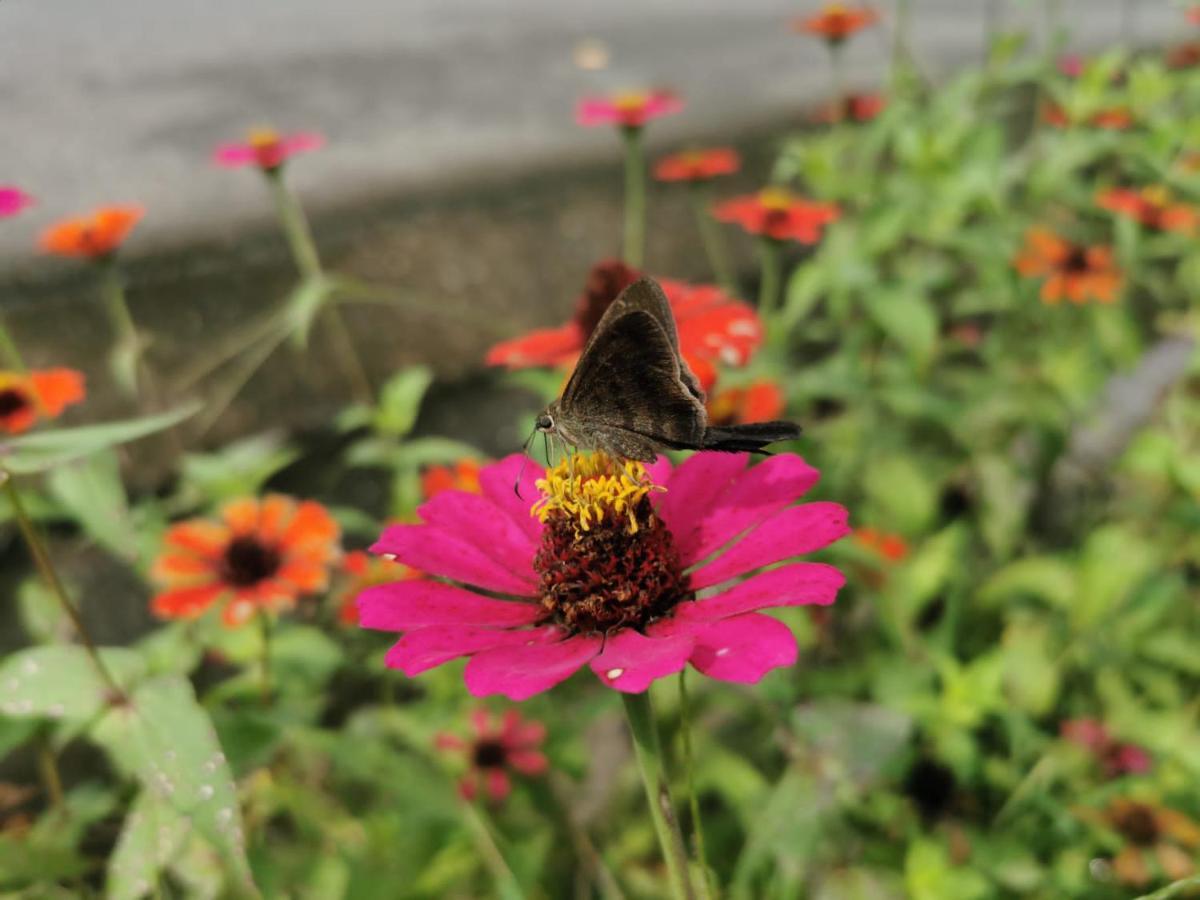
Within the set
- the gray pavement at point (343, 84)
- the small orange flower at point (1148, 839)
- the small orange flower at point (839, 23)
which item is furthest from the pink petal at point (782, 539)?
the small orange flower at point (839, 23)

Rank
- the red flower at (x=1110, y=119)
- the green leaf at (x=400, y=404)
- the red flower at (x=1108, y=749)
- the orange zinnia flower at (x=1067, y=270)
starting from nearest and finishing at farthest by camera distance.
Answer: the red flower at (x=1108, y=749), the green leaf at (x=400, y=404), the orange zinnia flower at (x=1067, y=270), the red flower at (x=1110, y=119)

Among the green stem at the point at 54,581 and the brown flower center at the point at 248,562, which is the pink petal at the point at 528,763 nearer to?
the brown flower center at the point at 248,562

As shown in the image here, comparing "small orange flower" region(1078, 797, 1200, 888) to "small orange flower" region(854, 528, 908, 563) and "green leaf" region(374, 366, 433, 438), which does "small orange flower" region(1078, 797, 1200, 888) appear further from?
"green leaf" region(374, 366, 433, 438)

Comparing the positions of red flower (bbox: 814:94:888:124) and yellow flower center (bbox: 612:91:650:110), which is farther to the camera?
red flower (bbox: 814:94:888:124)

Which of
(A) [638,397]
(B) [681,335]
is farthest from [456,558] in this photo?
(B) [681,335]

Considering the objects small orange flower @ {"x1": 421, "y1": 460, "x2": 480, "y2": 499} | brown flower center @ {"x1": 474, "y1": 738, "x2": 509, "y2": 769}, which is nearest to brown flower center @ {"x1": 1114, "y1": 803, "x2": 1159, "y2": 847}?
brown flower center @ {"x1": 474, "y1": 738, "x2": 509, "y2": 769}
